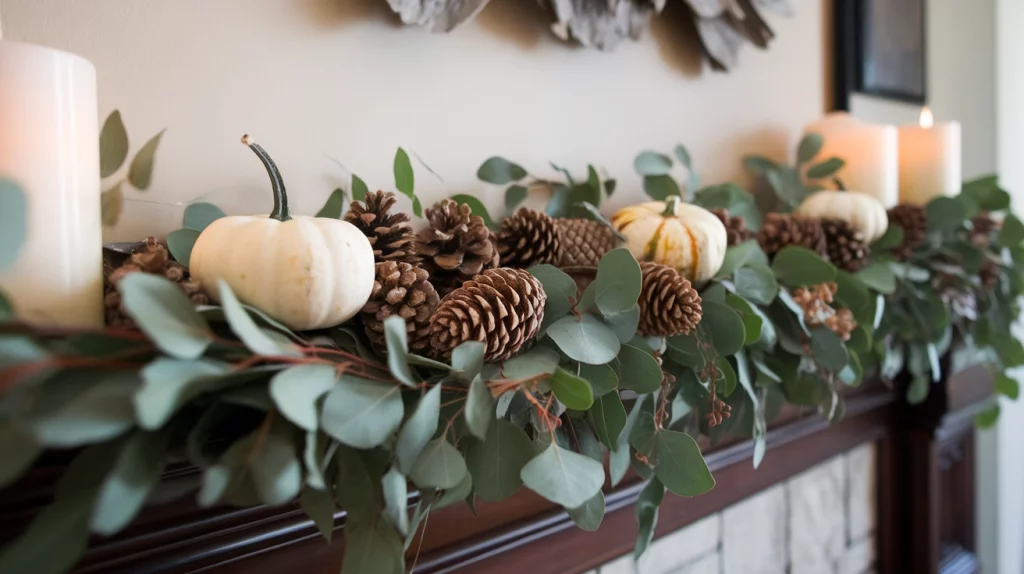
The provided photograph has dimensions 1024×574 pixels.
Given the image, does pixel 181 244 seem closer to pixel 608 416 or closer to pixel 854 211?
pixel 608 416

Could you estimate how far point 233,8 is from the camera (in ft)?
1.58

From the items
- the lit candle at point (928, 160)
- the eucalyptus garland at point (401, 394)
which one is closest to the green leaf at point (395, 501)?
the eucalyptus garland at point (401, 394)

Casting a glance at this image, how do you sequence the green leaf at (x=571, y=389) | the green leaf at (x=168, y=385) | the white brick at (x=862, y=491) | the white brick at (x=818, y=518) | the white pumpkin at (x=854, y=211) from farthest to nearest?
the white brick at (x=862, y=491) < the white brick at (x=818, y=518) < the white pumpkin at (x=854, y=211) < the green leaf at (x=571, y=389) < the green leaf at (x=168, y=385)

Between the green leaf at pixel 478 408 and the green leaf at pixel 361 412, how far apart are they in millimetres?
40

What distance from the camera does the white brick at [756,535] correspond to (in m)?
0.84

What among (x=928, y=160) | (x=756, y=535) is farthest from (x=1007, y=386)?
(x=756, y=535)

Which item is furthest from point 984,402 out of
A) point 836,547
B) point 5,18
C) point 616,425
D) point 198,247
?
point 5,18

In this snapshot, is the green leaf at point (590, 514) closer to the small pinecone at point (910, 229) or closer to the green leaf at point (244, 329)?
the green leaf at point (244, 329)

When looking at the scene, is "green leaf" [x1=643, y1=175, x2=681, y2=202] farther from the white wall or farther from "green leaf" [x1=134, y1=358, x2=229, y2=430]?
"green leaf" [x1=134, y1=358, x2=229, y2=430]

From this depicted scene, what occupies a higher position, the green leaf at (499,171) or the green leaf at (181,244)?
the green leaf at (499,171)

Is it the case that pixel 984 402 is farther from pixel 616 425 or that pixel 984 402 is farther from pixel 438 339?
pixel 438 339

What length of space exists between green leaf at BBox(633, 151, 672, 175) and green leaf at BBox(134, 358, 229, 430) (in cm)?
52

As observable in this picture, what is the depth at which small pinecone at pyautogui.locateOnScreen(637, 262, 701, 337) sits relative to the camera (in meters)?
0.44

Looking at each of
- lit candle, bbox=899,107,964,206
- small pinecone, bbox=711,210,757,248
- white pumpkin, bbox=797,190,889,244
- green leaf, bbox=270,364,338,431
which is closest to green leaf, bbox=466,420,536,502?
green leaf, bbox=270,364,338,431
